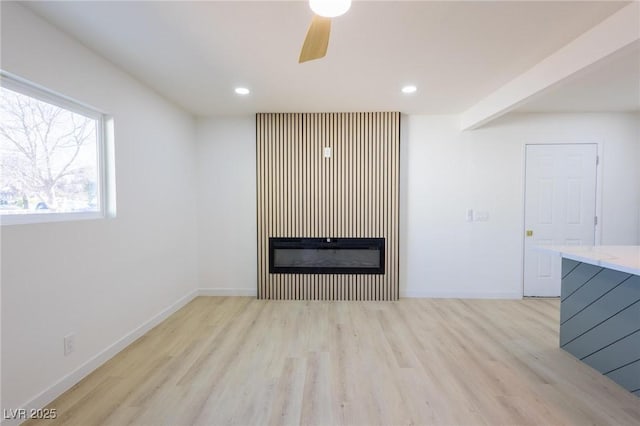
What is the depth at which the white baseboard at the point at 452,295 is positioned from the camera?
381cm

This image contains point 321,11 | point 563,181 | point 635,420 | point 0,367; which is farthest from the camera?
point 563,181

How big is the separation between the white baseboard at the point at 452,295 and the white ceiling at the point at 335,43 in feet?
8.30

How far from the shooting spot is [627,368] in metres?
1.98

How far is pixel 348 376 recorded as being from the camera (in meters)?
2.11

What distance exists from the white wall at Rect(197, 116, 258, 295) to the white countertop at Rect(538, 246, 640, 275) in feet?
11.1

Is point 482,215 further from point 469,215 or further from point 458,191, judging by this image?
point 458,191

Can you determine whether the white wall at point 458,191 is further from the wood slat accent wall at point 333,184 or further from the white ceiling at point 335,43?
the white ceiling at point 335,43

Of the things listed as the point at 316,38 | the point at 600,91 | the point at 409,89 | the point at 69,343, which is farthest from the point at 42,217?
the point at 600,91

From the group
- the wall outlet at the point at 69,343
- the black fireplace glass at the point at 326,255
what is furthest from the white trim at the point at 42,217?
the black fireplace glass at the point at 326,255

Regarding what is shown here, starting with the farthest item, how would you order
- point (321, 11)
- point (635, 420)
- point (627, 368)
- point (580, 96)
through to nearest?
point (580, 96), point (627, 368), point (635, 420), point (321, 11)

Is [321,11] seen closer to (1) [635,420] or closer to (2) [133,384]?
(2) [133,384]

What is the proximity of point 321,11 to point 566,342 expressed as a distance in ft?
10.7

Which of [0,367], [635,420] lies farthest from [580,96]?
[0,367]

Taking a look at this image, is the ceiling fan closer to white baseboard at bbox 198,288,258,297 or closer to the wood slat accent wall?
the wood slat accent wall
